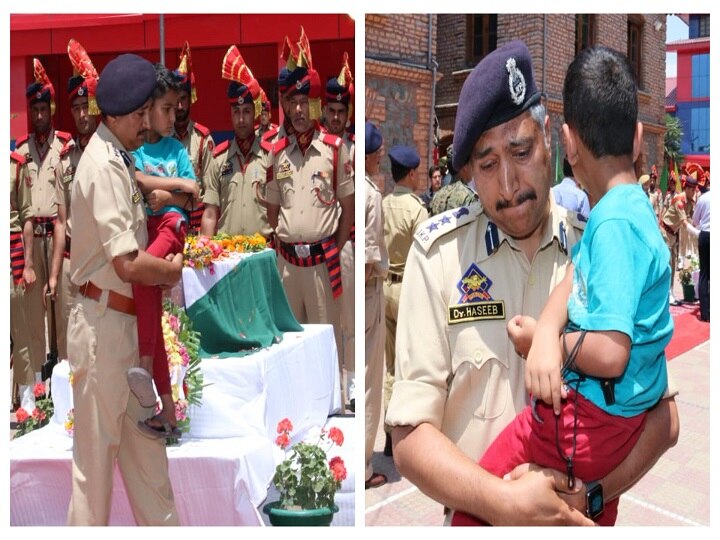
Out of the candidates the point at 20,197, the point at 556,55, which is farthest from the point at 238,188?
the point at 556,55

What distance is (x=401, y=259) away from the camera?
4.39 m

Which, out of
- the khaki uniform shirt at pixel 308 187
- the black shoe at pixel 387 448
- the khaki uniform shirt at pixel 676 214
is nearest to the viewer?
the khaki uniform shirt at pixel 308 187

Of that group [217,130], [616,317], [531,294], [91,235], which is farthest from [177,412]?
[616,317]

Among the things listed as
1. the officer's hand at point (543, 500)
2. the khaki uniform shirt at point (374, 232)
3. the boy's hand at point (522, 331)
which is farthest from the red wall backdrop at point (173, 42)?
the officer's hand at point (543, 500)

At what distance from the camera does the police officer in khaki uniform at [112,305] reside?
2527mm

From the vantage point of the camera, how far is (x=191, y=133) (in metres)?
3.00

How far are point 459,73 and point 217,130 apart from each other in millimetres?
1036

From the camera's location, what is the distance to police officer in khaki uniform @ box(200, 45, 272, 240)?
10.1 ft

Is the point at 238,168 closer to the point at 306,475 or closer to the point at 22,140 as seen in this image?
the point at 22,140

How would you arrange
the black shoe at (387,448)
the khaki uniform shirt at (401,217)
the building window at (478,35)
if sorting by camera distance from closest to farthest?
the building window at (478,35), the khaki uniform shirt at (401,217), the black shoe at (387,448)

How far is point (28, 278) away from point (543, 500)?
2334 mm

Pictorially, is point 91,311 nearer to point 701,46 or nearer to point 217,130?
point 217,130

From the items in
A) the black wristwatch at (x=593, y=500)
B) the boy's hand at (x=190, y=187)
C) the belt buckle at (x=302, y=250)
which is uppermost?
the boy's hand at (x=190, y=187)

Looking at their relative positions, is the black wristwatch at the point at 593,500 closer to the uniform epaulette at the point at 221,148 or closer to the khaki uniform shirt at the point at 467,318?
the khaki uniform shirt at the point at 467,318
